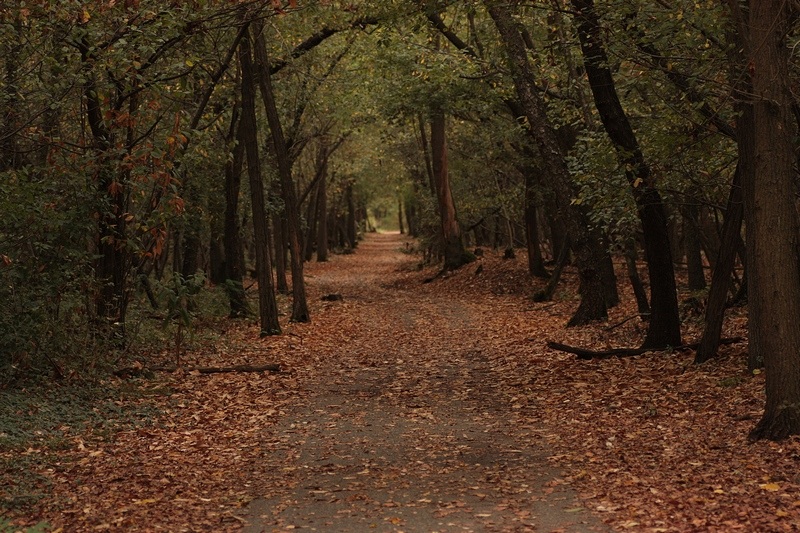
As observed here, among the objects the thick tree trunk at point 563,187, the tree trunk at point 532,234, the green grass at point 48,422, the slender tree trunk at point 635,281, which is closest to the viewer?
the green grass at point 48,422

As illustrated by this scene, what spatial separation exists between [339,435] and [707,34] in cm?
656

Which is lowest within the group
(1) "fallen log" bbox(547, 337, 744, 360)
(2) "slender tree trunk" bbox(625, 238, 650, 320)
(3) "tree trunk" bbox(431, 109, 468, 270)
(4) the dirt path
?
(4) the dirt path

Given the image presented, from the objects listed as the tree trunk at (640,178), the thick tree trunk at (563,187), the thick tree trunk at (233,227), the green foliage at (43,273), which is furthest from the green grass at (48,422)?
the thick tree trunk at (233,227)

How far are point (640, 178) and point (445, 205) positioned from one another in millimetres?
20081

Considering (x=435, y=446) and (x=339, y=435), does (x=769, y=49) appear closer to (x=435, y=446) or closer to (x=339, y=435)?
(x=435, y=446)

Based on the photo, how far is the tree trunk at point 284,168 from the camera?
57.0ft

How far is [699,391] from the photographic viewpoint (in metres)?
10.2

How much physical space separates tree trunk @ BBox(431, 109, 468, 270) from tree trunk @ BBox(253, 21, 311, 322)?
12.1 meters

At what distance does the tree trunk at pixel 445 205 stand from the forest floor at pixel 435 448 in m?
15.3

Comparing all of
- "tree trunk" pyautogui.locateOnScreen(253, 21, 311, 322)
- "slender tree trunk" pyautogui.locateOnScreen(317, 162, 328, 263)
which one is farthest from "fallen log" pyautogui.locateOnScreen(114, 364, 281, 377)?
"slender tree trunk" pyautogui.locateOnScreen(317, 162, 328, 263)

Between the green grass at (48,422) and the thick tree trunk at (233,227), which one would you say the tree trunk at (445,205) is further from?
the green grass at (48,422)

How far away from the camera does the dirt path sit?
659 centimetres

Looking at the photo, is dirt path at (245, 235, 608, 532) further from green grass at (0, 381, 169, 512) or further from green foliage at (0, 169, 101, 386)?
green foliage at (0, 169, 101, 386)

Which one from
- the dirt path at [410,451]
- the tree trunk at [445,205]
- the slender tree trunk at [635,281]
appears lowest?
the dirt path at [410,451]
